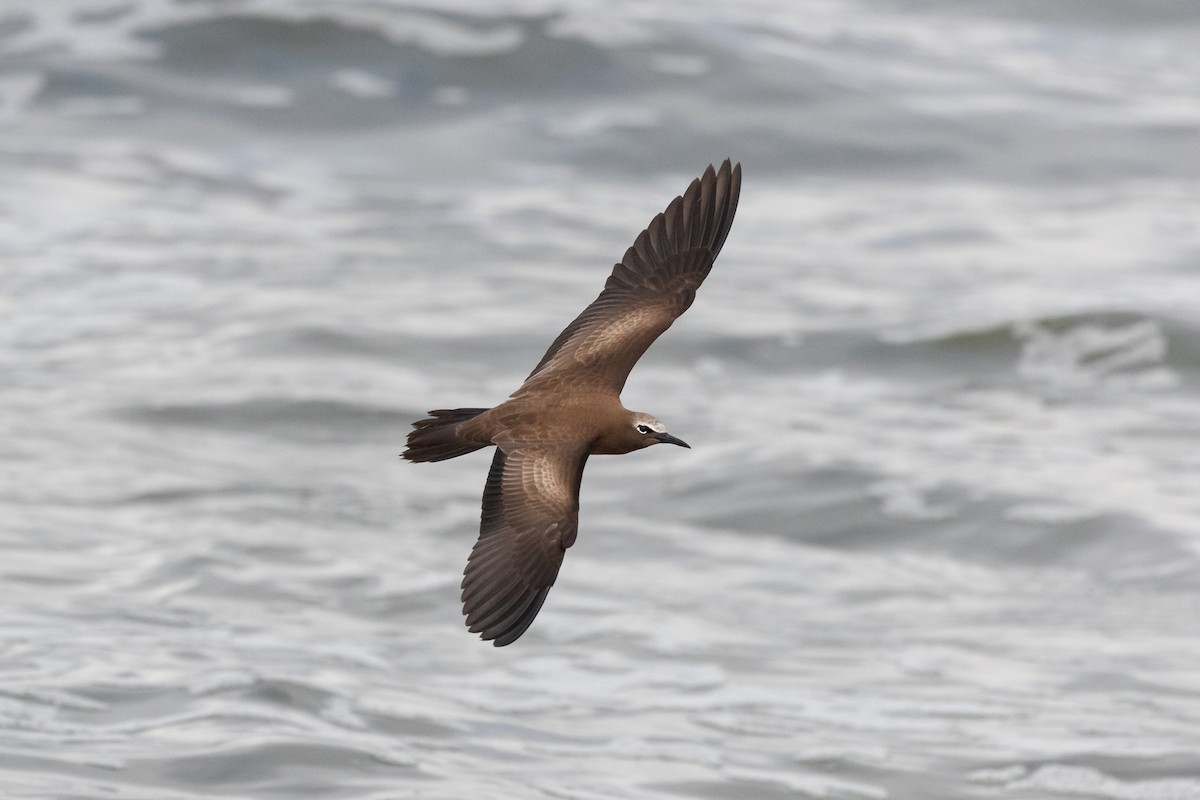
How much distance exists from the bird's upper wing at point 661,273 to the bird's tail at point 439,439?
86 cm

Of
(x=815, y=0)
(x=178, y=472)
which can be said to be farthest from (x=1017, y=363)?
(x=815, y=0)

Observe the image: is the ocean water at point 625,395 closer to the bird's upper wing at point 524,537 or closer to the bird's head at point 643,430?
the bird's upper wing at point 524,537

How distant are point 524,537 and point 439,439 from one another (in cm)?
53

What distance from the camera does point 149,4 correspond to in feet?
94.5

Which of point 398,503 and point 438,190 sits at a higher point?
point 438,190

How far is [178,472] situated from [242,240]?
19.2 ft

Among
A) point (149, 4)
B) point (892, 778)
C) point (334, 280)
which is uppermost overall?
point (149, 4)

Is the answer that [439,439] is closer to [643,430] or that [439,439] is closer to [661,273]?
[643,430]

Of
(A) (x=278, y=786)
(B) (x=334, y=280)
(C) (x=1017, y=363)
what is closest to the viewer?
(A) (x=278, y=786)

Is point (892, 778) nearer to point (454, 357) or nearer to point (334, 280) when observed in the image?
point (454, 357)

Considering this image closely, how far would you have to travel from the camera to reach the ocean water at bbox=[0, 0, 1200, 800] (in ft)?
45.0

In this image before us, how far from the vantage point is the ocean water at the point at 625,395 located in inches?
540

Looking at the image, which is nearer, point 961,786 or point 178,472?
point 961,786

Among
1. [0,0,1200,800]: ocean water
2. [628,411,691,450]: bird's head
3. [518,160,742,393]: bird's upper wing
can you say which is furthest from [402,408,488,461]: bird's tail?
[0,0,1200,800]: ocean water
